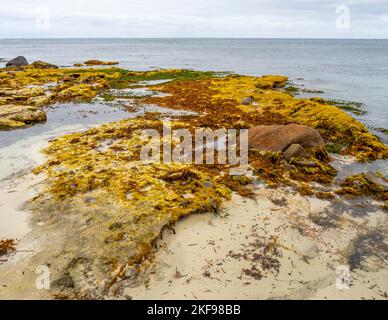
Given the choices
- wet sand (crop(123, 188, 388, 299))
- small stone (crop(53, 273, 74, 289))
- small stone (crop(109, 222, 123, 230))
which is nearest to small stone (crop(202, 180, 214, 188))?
wet sand (crop(123, 188, 388, 299))

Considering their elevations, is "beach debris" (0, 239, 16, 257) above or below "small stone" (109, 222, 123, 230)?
below

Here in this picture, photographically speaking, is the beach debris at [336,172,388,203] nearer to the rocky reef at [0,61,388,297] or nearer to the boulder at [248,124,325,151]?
the rocky reef at [0,61,388,297]

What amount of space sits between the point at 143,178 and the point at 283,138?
6.48 meters

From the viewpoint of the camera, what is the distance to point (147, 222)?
7957mm

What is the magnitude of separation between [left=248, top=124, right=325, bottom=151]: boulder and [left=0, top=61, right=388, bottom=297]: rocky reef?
0.15 feet

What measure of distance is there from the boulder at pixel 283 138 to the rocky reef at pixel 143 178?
0.04 meters

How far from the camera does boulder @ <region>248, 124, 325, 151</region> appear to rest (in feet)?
42.8

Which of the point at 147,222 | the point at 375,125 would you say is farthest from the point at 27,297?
the point at 375,125

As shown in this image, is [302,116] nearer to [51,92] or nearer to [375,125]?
[375,125]

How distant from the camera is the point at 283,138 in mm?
13211

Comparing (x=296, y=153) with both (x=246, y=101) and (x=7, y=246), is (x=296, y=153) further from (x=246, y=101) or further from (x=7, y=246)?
(x=246, y=101)

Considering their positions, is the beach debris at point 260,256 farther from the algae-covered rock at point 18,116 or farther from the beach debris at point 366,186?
Answer: the algae-covered rock at point 18,116

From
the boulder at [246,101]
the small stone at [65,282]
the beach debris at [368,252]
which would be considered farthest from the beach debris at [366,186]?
the boulder at [246,101]
